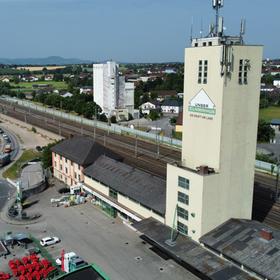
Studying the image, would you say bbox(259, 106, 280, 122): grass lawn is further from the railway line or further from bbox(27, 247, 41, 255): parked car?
bbox(27, 247, 41, 255): parked car

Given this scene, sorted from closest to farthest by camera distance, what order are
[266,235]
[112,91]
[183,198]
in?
1. [266,235]
2. [183,198]
3. [112,91]

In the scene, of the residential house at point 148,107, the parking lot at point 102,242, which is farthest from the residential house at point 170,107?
the parking lot at point 102,242

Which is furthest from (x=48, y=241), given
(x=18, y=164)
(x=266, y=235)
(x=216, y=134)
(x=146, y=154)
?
(x=146, y=154)

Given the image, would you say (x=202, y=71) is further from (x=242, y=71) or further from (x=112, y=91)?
(x=112, y=91)

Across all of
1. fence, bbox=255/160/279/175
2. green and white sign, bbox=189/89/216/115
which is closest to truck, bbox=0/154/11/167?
fence, bbox=255/160/279/175

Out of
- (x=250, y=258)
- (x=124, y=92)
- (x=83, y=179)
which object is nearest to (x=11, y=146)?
(x=83, y=179)
